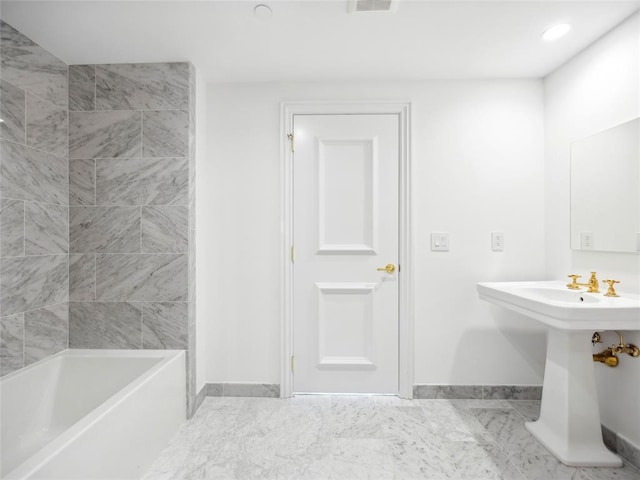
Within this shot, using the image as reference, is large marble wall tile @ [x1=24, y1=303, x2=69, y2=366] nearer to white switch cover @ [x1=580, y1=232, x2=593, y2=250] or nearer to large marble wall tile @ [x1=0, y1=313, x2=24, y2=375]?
large marble wall tile @ [x1=0, y1=313, x2=24, y2=375]

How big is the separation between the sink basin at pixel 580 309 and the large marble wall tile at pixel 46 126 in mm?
2737

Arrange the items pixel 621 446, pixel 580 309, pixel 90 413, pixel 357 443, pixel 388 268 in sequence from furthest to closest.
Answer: pixel 388 268, pixel 357 443, pixel 621 446, pixel 580 309, pixel 90 413

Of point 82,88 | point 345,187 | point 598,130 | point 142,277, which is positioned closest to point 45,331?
point 142,277

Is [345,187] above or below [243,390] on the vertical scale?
above

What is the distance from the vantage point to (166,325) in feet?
6.65

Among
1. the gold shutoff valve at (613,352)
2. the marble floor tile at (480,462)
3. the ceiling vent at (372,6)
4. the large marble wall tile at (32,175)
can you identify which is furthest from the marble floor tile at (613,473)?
the large marble wall tile at (32,175)

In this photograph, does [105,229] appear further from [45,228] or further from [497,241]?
[497,241]

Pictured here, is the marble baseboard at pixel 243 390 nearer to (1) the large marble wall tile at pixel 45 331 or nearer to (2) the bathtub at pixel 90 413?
(2) the bathtub at pixel 90 413

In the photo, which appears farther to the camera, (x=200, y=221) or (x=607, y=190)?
(x=200, y=221)

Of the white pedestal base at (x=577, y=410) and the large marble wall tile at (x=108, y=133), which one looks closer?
the white pedestal base at (x=577, y=410)

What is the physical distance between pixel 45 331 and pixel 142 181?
103 cm

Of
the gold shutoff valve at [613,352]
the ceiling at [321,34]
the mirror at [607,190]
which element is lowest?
the gold shutoff valve at [613,352]

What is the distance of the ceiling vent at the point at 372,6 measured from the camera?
1480mm

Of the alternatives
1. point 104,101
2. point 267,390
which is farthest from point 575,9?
point 267,390
